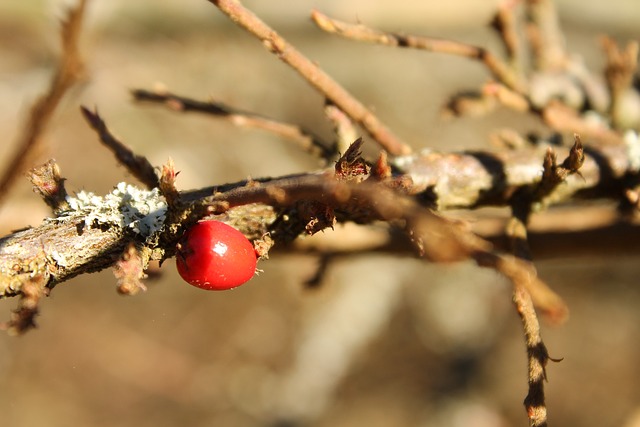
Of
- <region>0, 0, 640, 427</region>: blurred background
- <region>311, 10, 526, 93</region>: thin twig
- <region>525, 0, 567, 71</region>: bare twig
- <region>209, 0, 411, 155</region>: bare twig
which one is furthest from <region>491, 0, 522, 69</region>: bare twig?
<region>0, 0, 640, 427</region>: blurred background

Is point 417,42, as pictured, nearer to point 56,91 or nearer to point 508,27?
point 508,27

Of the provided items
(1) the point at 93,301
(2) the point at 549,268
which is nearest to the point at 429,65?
(2) the point at 549,268

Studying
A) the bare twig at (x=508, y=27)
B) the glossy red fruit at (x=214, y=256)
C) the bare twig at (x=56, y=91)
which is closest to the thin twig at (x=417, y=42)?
the bare twig at (x=508, y=27)

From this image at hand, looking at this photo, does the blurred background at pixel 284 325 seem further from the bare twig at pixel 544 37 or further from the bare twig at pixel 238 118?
the bare twig at pixel 238 118

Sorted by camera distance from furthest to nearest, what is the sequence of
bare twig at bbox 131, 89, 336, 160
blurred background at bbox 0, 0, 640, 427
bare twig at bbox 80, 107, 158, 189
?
blurred background at bbox 0, 0, 640, 427, bare twig at bbox 131, 89, 336, 160, bare twig at bbox 80, 107, 158, 189

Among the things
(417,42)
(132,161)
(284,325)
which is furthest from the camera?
(284,325)

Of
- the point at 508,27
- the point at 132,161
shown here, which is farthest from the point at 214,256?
the point at 508,27

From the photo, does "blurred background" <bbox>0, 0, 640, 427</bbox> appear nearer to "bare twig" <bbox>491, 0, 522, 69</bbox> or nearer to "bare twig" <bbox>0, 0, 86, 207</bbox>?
"bare twig" <bbox>491, 0, 522, 69</bbox>
